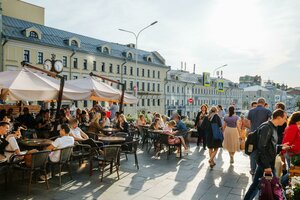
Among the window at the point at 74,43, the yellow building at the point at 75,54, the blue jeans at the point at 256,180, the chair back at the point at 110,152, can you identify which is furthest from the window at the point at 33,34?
the blue jeans at the point at 256,180

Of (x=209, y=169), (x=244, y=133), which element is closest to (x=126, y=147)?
(x=209, y=169)

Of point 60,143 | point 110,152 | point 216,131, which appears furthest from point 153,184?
point 216,131

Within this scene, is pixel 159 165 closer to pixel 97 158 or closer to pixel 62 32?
pixel 97 158

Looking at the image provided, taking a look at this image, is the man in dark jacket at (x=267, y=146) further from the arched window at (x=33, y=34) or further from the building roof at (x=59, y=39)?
the arched window at (x=33, y=34)

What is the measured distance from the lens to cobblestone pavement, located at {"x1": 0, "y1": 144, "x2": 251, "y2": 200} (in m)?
5.49

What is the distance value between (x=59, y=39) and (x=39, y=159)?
127 ft

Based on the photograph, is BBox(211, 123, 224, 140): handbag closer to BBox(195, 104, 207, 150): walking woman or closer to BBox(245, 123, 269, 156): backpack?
BBox(195, 104, 207, 150): walking woman

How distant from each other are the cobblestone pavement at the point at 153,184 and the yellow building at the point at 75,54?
22.8m

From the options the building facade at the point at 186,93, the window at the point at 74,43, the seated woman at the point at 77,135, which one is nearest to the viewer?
the seated woman at the point at 77,135

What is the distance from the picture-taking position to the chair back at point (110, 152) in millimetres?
6543

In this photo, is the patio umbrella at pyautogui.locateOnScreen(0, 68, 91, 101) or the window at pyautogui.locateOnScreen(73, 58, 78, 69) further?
the window at pyautogui.locateOnScreen(73, 58, 78, 69)

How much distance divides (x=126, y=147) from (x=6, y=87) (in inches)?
A: 148

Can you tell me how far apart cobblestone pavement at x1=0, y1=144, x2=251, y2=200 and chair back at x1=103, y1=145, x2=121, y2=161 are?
0.51m

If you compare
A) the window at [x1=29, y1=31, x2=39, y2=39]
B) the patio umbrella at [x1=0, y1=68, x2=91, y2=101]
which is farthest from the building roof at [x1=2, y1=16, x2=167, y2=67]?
the patio umbrella at [x1=0, y1=68, x2=91, y2=101]
